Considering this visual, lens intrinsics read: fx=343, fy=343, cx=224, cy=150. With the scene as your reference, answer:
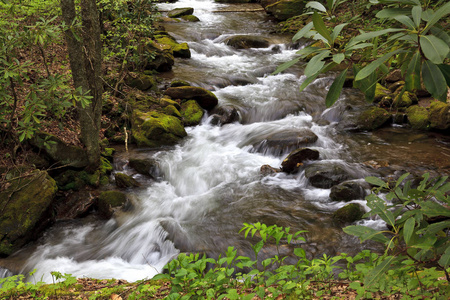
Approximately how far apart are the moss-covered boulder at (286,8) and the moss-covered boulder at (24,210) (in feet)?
52.3

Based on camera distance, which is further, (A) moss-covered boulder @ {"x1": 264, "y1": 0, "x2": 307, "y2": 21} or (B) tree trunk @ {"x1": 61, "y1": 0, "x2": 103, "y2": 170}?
(A) moss-covered boulder @ {"x1": 264, "y1": 0, "x2": 307, "y2": 21}

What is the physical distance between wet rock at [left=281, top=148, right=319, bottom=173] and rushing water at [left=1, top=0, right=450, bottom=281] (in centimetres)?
19

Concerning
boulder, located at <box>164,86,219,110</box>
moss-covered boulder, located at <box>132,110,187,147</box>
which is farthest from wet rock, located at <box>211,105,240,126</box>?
moss-covered boulder, located at <box>132,110,187,147</box>

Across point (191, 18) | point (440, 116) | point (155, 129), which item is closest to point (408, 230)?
point (155, 129)

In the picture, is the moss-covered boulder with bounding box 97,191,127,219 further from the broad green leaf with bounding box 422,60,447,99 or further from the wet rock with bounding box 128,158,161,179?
the broad green leaf with bounding box 422,60,447,99

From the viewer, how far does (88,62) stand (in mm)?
6113

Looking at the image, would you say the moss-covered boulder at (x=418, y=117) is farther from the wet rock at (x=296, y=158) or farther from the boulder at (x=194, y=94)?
the boulder at (x=194, y=94)

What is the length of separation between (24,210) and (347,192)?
5639 mm

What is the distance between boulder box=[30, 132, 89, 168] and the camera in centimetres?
635

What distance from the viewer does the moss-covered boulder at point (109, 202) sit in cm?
629

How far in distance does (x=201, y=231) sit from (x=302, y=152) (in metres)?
3.07

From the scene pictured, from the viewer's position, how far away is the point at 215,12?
2078cm

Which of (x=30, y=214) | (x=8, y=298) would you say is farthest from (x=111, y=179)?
(x=8, y=298)

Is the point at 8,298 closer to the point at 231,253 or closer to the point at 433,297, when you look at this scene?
the point at 231,253
